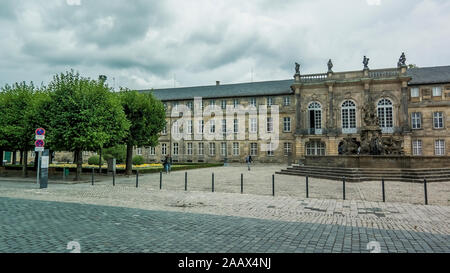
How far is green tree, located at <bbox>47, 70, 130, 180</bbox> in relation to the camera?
16.1 metres

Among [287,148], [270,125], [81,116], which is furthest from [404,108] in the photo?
[81,116]

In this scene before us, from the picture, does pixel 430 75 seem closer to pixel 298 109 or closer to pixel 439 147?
pixel 439 147

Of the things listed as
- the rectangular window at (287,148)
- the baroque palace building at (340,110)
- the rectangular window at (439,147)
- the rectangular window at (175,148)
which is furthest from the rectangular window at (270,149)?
the rectangular window at (439,147)

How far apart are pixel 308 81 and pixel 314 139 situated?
7.50 meters

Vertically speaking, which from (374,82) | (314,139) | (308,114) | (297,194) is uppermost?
(374,82)

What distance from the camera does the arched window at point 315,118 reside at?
123 ft

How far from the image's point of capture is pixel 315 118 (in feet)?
124

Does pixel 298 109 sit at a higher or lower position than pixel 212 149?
higher

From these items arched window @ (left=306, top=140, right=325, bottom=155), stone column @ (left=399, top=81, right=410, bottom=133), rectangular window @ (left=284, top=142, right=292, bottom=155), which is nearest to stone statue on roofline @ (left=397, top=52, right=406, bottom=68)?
stone column @ (left=399, top=81, right=410, bottom=133)

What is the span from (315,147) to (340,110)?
18.2ft

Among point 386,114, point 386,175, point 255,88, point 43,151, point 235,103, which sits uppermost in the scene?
point 255,88
